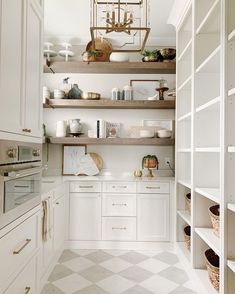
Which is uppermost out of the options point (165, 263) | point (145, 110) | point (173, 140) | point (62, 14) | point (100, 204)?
point (62, 14)

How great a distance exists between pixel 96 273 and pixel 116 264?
1.00 feet

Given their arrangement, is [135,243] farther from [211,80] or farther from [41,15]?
[41,15]

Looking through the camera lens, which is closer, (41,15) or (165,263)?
(41,15)

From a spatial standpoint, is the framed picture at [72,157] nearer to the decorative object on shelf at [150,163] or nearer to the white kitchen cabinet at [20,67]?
the decorative object on shelf at [150,163]

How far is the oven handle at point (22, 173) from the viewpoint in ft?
4.52

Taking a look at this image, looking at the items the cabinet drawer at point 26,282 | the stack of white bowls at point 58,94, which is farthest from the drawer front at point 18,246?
the stack of white bowls at point 58,94

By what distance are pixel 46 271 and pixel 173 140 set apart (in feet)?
7.21

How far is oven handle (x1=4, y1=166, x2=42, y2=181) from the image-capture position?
138 cm

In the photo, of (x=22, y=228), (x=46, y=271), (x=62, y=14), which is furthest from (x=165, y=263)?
(x=62, y=14)

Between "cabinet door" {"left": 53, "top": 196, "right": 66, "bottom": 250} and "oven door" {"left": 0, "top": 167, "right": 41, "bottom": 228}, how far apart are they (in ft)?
3.30

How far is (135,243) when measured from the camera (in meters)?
3.40

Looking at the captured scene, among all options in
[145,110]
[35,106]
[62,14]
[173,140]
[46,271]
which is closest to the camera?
[35,106]

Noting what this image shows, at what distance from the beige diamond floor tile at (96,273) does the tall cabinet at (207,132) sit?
33.7 inches

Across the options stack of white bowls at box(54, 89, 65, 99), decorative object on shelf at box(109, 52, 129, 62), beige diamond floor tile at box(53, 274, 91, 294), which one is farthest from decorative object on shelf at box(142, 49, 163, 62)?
beige diamond floor tile at box(53, 274, 91, 294)
